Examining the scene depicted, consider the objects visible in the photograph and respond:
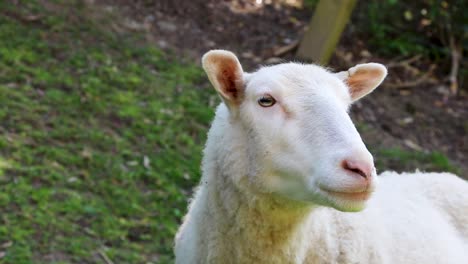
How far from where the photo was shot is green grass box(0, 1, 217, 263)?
5238 millimetres

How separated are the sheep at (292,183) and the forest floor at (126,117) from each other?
1849mm

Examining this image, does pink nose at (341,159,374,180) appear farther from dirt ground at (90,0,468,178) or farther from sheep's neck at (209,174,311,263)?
dirt ground at (90,0,468,178)

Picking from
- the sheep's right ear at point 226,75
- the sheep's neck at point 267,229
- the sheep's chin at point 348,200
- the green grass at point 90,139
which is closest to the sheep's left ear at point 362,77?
the sheep's right ear at point 226,75

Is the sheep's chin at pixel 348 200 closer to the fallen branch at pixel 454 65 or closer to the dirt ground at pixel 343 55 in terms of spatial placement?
the dirt ground at pixel 343 55

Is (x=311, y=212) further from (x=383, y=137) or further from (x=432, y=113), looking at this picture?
(x=432, y=113)

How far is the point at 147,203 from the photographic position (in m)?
5.83

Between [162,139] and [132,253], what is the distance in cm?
167

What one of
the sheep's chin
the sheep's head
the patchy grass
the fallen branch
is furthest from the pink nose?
the fallen branch

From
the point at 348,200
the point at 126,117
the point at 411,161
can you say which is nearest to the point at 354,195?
the point at 348,200

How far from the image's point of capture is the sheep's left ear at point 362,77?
3672 mm

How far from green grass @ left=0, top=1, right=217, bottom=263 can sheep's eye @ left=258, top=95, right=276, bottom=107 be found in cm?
234

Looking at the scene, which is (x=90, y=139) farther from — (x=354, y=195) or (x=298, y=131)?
(x=354, y=195)

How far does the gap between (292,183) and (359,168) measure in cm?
42

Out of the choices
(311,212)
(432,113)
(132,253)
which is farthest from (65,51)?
(311,212)
